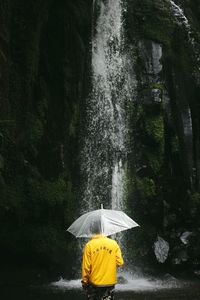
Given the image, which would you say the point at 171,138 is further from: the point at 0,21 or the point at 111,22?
the point at 0,21

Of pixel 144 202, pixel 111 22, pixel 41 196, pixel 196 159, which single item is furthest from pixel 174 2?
pixel 41 196

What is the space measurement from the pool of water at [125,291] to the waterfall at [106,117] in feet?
9.81

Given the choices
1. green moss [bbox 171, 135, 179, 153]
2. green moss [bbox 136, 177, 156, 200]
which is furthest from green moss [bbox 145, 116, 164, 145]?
green moss [bbox 136, 177, 156, 200]

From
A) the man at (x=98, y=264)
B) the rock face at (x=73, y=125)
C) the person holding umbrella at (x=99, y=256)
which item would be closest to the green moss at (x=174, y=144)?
the rock face at (x=73, y=125)

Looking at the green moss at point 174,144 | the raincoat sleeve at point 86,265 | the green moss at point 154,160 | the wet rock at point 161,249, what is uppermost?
the green moss at point 174,144

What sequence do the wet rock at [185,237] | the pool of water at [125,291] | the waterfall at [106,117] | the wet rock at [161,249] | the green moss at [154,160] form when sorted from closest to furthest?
the pool of water at [125,291] → the wet rock at [161,249] → the wet rock at [185,237] → the waterfall at [106,117] → the green moss at [154,160]

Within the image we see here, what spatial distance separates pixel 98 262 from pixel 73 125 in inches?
359

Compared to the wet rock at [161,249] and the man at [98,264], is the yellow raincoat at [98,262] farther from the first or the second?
the wet rock at [161,249]

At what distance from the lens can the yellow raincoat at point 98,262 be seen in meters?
5.00

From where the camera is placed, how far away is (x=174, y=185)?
1414cm

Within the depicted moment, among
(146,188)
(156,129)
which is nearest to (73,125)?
(156,129)

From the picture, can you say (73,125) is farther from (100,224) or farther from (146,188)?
(100,224)

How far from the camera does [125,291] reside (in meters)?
9.84

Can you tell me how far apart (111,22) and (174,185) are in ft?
21.4
